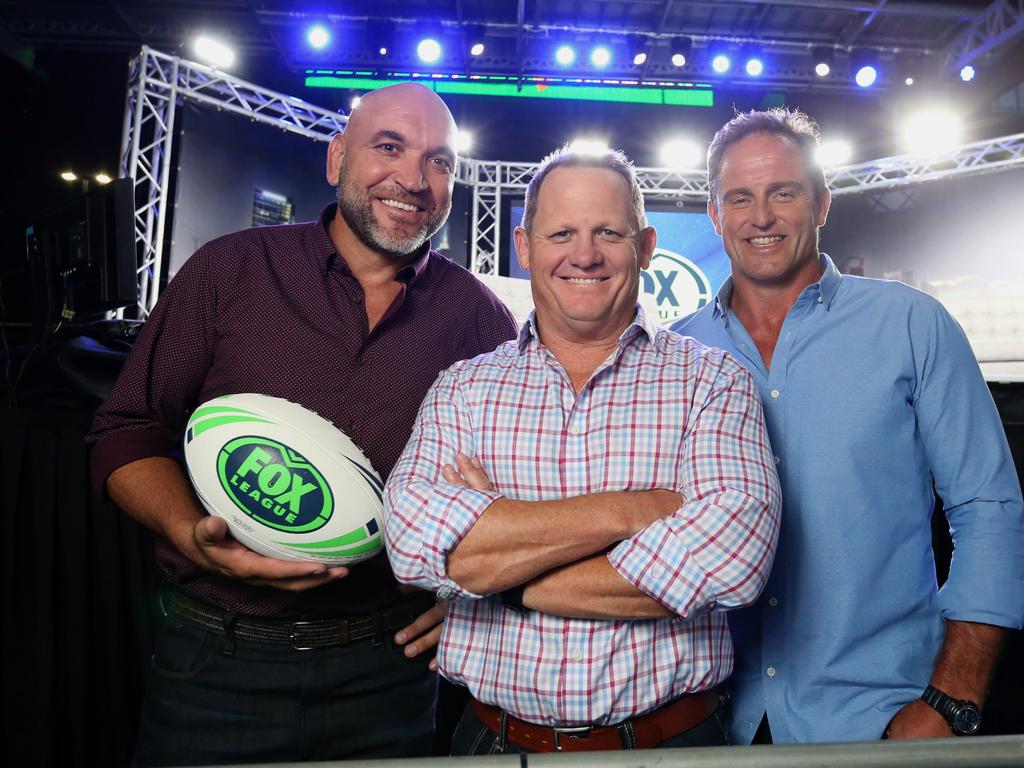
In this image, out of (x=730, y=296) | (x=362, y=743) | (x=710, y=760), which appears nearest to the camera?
(x=710, y=760)

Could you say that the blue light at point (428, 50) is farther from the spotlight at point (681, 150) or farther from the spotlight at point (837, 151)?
the spotlight at point (837, 151)

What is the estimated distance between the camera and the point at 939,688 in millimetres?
1227

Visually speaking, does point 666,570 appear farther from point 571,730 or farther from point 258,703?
point 258,703

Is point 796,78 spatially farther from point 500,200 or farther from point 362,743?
point 362,743

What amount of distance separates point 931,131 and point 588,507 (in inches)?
362

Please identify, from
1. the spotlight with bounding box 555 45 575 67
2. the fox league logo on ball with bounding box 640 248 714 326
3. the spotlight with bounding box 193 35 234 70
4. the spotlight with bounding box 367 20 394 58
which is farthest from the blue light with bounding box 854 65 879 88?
the spotlight with bounding box 193 35 234 70

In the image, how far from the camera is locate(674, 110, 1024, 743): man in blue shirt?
1.27m

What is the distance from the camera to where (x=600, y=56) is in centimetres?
742

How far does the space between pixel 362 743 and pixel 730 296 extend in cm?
134

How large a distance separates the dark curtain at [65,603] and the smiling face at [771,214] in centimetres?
177

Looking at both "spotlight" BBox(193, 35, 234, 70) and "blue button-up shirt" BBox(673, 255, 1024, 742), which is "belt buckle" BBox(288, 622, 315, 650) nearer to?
"blue button-up shirt" BBox(673, 255, 1024, 742)

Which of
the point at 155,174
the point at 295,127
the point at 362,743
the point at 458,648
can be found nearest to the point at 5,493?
the point at 362,743

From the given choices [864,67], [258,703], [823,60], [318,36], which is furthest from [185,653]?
[864,67]

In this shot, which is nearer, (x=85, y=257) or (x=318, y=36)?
(x=85, y=257)
